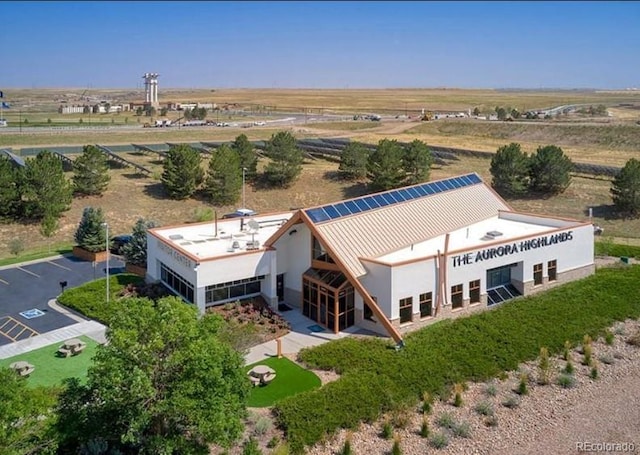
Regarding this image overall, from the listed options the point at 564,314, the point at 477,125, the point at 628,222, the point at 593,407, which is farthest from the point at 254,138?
the point at 593,407

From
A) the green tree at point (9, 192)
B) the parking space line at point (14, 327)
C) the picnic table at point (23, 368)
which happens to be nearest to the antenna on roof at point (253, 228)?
the parking space line at point (14, 327)

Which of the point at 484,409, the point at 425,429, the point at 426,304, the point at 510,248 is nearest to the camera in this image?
the point at 425,429

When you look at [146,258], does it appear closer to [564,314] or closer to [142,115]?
[564,314]

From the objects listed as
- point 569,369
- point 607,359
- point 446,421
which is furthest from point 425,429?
point 607,359

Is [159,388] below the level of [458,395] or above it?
above

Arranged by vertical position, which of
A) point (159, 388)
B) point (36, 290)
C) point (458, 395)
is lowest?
point (458, 395)

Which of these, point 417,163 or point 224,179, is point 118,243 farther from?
point 417,163

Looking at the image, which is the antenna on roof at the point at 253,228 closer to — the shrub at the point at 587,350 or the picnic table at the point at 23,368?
the picnic table at the point at 23,368
